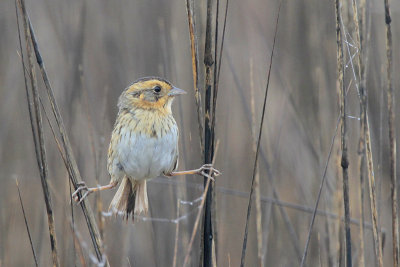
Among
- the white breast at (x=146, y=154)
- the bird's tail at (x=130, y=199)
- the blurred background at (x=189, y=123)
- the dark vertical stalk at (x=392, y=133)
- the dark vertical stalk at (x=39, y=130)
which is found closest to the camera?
the dark vertical stalk at (x=39, y=130)

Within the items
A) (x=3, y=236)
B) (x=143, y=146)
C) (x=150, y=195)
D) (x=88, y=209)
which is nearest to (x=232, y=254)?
(x=150, y=195)

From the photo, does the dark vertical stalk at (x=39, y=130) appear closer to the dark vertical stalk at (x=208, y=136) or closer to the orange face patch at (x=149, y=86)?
the dark vertical stalk at (x=208, y=136)

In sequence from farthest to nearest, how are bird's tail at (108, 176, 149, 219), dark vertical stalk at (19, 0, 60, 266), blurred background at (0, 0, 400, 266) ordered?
1. blurred background at (0, 0, 400, 266)
2. bird's tail at (108, 176, 149, 219)
3. dark vertical stalk at (19, 0, 60, 266)

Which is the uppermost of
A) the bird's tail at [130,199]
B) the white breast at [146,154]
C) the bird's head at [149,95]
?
the bird's head at [149,95]

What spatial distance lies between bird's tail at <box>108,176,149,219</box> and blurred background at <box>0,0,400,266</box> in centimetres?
34

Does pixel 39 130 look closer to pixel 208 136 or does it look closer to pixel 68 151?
pixel 68 151

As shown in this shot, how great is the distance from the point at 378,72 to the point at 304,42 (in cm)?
108

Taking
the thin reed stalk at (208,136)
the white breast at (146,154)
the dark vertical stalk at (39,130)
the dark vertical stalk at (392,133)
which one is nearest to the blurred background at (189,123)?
the white breast at (146,154)

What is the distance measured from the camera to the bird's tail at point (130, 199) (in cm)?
267

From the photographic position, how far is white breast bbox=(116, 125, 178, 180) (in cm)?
256

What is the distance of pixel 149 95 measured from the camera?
9.12 ft

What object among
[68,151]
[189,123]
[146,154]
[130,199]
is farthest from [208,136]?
[189,123]

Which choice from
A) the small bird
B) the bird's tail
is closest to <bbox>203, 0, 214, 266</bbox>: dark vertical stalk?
the small bird

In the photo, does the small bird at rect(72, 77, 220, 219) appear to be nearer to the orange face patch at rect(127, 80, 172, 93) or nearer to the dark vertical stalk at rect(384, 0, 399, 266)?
the orange face patch at rect(127, 80, 172, 93)
